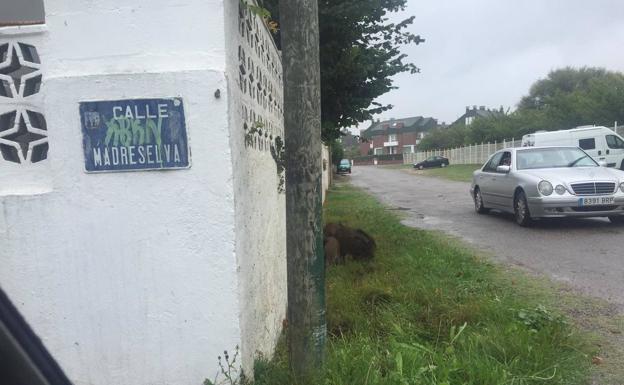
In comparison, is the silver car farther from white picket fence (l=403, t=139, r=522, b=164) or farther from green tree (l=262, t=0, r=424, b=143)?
white picket fence (l=403, t=139, r=522, b=164)

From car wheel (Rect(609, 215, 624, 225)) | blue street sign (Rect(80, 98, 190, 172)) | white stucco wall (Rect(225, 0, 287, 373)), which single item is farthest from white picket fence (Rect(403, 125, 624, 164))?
blue street sign (Rect(80, 98, 190, 172))

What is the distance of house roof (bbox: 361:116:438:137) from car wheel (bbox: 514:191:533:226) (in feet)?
361

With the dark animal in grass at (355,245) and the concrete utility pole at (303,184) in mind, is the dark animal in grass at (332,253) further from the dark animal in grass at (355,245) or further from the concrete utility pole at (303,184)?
the concrete utility pole at (303,184)

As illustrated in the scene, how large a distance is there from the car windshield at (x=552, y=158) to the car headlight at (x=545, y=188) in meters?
1.20

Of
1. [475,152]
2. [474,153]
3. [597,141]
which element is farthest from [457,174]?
[474,153]

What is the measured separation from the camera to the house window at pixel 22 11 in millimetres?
3125

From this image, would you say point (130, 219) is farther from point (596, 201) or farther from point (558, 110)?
point (558, 110)

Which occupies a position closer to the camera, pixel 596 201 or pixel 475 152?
pixel 596 201

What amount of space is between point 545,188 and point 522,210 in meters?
0.76

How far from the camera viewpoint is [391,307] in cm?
473

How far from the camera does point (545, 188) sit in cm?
940

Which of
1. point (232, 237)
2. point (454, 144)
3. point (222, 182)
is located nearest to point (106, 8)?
point (222, 182)

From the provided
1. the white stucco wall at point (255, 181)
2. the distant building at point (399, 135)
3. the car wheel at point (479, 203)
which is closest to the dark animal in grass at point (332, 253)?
the white stucco wall at point (255, 181)

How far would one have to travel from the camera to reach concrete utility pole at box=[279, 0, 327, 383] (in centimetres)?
278
